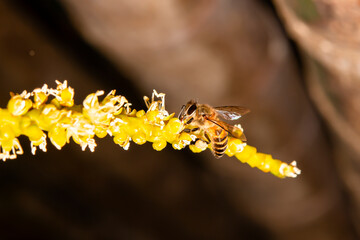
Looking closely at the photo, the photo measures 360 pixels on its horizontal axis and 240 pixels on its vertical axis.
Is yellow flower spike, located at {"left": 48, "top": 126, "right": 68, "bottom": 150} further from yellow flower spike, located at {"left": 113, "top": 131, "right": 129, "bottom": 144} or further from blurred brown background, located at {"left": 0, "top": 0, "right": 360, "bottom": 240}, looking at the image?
blurred brown background, located at {"left": 0, "top": 0, "right": 360, "bottom": 240}

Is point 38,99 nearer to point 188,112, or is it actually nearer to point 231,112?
point 188,112

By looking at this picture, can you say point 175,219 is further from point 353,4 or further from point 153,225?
point 353,4

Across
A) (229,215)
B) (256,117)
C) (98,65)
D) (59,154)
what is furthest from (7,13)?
(229,215)

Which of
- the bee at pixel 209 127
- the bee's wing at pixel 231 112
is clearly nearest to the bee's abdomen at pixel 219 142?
the bee at pixel 209 127

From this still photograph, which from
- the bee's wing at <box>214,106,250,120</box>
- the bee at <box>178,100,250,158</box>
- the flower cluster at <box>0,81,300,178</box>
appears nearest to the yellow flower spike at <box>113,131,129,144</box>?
the flower cluster at <box>0,81,300,178</box>

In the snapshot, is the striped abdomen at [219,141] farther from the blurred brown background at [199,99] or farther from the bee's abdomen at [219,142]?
the blurred brown background at [199,99]

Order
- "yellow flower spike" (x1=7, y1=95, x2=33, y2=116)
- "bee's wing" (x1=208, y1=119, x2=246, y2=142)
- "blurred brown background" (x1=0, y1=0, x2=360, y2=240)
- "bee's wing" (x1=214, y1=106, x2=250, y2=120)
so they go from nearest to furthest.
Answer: "yellow flower spike" (x1=7, y1=95, x2=33, y2=116) < "bee's wing" (x1=208, y1=119, x2=246, y2=142) < "bee's wing" (x1=214, y1=106, x2=250, y2=120) < "blurred brown background" (x1=0, y1=0, x2=360, y2=240)
